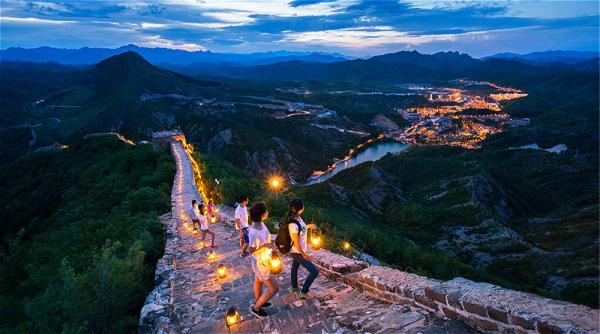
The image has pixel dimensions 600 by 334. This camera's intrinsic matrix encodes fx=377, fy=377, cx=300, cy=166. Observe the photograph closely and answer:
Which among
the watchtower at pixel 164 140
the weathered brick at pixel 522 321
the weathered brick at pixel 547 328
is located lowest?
the watchtower at pixel 164 140

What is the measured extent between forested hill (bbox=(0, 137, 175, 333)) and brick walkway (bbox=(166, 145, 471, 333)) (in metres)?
1.22

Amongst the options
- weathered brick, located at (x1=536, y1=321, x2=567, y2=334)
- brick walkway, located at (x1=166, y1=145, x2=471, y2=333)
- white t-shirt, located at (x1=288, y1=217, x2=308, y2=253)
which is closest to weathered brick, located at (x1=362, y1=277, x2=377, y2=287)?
brick walkway, located at (x1=166, y1=145, x2=471, y2=333)

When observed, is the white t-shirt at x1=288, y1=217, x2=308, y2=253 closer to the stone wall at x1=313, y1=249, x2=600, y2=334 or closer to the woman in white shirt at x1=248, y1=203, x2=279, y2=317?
the woman in white shirt at x1=248, y1=203, x2=279, y2=317

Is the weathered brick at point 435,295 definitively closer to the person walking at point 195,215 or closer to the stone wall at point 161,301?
the stone wall at point 161,301

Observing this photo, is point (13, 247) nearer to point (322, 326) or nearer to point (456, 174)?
point (322, 326)

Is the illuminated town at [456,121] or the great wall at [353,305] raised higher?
the great wall at [353,305]

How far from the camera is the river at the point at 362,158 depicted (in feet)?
273

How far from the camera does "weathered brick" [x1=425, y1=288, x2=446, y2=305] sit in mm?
5492

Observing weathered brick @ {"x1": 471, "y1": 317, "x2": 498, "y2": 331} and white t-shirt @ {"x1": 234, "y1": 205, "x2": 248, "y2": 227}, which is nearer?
weathered brick @ {"x1": 471, "y1": 317, "x2": 498, "y2": 331}

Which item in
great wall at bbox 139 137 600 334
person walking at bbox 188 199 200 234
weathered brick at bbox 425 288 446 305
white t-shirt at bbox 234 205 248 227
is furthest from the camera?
person walking at bbox 188 199 200 234

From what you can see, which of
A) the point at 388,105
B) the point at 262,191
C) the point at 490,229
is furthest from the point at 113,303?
the point at 388,105

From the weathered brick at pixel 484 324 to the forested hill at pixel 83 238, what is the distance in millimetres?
5934

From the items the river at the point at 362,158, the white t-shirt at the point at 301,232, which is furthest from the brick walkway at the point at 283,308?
the river at the point at 362,158

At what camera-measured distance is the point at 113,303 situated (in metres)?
7.71
